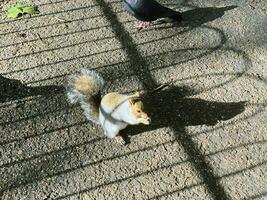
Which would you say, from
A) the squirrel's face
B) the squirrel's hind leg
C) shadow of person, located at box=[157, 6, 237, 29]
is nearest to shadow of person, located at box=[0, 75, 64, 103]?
the squirrel's hind leg

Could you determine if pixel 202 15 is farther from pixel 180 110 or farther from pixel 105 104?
pixel 105 104

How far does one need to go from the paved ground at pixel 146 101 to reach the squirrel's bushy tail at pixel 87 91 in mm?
192

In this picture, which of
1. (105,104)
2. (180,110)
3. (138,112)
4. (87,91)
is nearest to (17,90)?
(87,91)

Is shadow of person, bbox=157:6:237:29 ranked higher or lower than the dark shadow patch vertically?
higher

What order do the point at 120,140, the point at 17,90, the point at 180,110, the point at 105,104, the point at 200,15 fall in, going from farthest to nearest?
1. the point at 200,15
2. the point at 17,90
3. the point at 180,110
4. the point at 120,140
5. the point at 105,104

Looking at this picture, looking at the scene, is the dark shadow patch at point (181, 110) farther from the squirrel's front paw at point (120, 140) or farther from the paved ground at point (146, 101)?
the squirrel's front paw at point (120, 140)

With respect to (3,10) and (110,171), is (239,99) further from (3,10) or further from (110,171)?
(3,10)

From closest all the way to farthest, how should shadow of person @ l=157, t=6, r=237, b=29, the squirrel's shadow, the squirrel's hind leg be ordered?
the squirrel's hind leg < the squirrel's shadow < shadow of person @ l=157, t=6, r=237, b=29

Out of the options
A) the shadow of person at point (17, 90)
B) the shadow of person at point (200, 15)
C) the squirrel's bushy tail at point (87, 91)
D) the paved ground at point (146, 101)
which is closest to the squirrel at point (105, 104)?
the squirrel's bushy tail at point (87, 91)

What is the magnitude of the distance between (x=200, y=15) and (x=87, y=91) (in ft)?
6.94

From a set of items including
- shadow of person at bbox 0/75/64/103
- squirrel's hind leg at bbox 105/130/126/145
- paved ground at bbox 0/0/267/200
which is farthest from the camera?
shadow of person at bbox 0/75/64/103

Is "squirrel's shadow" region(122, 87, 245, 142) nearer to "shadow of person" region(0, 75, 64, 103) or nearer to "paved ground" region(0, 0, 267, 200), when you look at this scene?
"paved ground" region(0, 0, 267, 200)

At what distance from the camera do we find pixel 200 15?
5332mm

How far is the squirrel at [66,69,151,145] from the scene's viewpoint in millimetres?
3594
